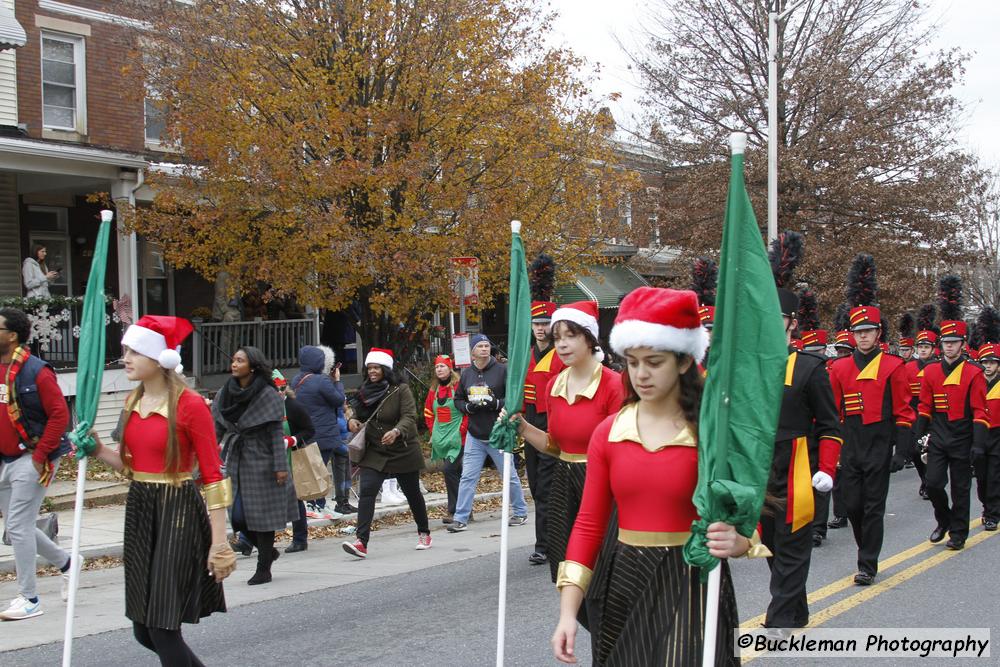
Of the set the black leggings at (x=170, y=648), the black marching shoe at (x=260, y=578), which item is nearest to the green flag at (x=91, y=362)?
the black leggings at (x=170, y=648)

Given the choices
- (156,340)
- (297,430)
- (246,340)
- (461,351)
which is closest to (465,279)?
(461,351)

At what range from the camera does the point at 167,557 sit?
4629 millimetres

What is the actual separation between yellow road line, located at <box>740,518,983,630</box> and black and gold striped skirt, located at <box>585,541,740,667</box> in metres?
3.36

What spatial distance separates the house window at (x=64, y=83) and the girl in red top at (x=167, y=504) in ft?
49.3

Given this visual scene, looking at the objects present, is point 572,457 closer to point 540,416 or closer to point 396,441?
point 540,416

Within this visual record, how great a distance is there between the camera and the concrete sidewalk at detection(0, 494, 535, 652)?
6.95 meters

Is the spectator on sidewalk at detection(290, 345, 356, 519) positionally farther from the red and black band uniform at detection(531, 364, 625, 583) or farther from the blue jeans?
the red and black band uniform at detection(531, 364, 625, 583)

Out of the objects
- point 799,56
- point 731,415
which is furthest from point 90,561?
point 799,56

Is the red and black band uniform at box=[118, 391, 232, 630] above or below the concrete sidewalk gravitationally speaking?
above

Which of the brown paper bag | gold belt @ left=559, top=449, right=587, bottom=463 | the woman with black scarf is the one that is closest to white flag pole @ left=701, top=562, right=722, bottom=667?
gold belt @ left=559, top=449, right=587, bottom=463

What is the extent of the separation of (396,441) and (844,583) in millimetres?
3975

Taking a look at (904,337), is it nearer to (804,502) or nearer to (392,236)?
(392,236)

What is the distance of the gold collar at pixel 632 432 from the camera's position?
3303mm

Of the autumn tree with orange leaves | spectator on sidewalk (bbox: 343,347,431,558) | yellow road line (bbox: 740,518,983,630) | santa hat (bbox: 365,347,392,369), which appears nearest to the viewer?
yellow road line (bbox: 740,518,983,630)
